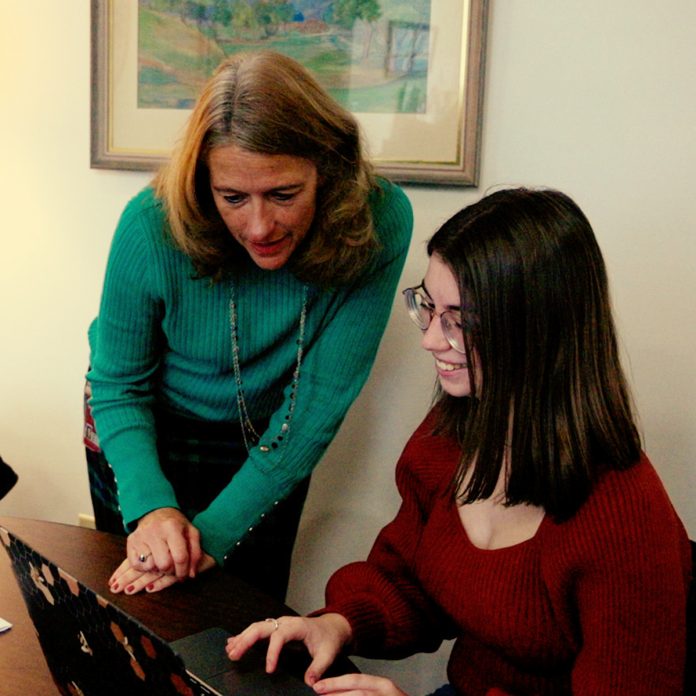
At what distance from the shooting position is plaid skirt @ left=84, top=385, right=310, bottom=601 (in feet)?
5.45

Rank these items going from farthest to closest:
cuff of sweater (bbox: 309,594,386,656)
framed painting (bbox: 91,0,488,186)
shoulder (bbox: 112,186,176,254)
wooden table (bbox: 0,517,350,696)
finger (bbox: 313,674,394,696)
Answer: framed painting (bbox: 91,0,488,186), shoulder (bbox: 112,186,176,254), cuff of sweater (bbox: 309,594,386,656), wooden table (bbox: 0,517,350,696), finger (bbox: 313,674,394,696)

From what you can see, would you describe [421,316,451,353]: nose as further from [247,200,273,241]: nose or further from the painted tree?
the painted tree

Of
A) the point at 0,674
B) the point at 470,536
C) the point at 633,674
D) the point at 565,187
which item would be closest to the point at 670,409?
the point at 565,187

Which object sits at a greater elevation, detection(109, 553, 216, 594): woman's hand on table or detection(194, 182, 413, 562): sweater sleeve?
detection(194, 182, 413, 562): sweater sleeve

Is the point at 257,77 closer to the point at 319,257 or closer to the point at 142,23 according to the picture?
the point at 319,257

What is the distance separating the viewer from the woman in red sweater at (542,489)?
1.01 meters

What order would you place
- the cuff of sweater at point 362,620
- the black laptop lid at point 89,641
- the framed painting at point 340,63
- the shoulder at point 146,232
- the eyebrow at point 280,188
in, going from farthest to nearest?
1. the framed painting at point 340,63
2. the shoulder at point 146,232
3. the eyebrow at point 280,188
4. the cuff of sweater at point 362,620
5. the black laptop lid at point 89,641

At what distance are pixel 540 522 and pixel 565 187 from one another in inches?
33.6

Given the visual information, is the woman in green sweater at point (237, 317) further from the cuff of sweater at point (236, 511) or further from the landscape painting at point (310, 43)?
the landscape painting at point (310, 43)

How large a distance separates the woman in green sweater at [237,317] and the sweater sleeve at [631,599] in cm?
55

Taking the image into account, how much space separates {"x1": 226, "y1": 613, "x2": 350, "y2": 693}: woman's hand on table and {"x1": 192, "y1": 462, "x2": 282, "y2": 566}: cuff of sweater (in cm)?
26

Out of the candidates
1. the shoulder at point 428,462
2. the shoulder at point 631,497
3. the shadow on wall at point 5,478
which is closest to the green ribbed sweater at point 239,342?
the shoulder at point 428,462

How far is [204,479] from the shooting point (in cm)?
169

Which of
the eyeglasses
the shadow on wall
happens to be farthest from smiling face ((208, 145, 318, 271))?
the shadow on wall
